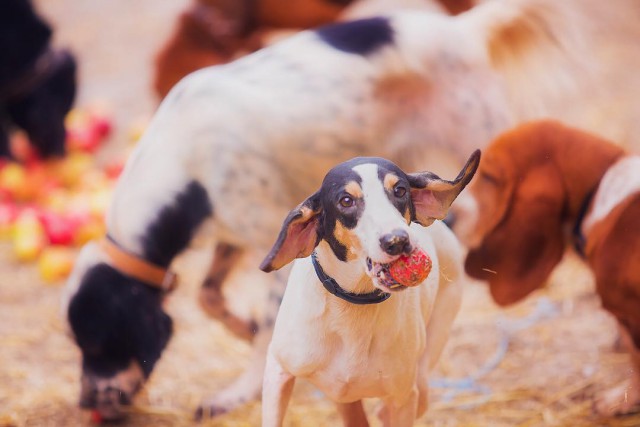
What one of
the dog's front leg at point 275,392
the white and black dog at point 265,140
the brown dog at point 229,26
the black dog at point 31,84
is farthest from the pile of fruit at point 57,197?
the dog's front leg at point 275,392

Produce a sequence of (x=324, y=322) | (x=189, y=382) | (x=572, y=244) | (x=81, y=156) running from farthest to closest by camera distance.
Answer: (x=81, y=156)
(x=189, y=382)
(x=572, y=244)
(x=324, y=322)

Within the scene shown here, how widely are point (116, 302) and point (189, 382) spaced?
49 centimetres

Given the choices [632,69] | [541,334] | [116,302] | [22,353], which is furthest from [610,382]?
[632,69]

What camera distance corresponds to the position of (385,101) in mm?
2270

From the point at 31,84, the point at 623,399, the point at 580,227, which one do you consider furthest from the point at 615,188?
the point at 31,84

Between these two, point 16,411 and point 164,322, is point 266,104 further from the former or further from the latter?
point 16,411

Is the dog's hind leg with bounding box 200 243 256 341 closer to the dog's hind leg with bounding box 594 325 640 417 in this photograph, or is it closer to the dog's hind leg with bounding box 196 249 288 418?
the dog's hind leg with bounding box 196 249 288 418

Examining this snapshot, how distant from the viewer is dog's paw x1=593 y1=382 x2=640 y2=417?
2004 millimetres

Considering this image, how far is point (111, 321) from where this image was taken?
2.01 m

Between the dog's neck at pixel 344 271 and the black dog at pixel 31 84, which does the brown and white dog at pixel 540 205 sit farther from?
the black dog at pixel 31 84

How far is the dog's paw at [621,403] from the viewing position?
6.57 feet

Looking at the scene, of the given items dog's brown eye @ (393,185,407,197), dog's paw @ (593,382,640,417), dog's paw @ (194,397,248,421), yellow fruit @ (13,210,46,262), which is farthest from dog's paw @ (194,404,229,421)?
yellow fruit @ (13,210,46,262)

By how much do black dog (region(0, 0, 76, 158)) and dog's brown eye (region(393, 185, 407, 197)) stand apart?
327 cm

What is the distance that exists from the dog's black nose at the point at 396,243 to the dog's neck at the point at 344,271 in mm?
134
